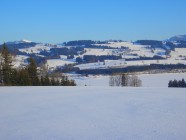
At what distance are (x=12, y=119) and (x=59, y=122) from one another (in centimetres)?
323

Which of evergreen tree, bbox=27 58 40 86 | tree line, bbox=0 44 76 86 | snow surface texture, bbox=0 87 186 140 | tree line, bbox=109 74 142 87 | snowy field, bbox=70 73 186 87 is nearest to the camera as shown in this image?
snow surface texture, bbox=0 87 186 140

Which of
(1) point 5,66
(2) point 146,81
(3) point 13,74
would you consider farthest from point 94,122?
(2) point 146,81

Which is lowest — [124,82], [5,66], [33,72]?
[124,82]

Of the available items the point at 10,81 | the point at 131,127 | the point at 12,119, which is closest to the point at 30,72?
the point at 10,81

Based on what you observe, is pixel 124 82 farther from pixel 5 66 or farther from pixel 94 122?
pixel 94 122

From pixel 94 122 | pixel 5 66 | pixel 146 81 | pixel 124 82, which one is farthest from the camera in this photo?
pixel 146 81

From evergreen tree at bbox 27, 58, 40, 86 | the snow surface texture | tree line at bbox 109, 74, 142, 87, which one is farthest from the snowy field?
the snow surface texture

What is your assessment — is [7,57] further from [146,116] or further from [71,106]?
[146,116]

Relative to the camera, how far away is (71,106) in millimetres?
25047

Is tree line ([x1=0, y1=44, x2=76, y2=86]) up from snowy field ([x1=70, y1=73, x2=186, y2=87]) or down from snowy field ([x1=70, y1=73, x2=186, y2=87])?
up

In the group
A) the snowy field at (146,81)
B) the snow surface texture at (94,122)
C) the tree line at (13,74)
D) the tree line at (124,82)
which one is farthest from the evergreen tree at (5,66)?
the tree line at (124,82)

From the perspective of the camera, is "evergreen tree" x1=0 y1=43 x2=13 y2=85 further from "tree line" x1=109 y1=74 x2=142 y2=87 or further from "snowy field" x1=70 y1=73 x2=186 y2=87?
"tree line" x1=109 y1=74 x2=142 y2=87

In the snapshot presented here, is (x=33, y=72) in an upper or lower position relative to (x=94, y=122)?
→ upper

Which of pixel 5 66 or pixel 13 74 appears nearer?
pixel 5 66
